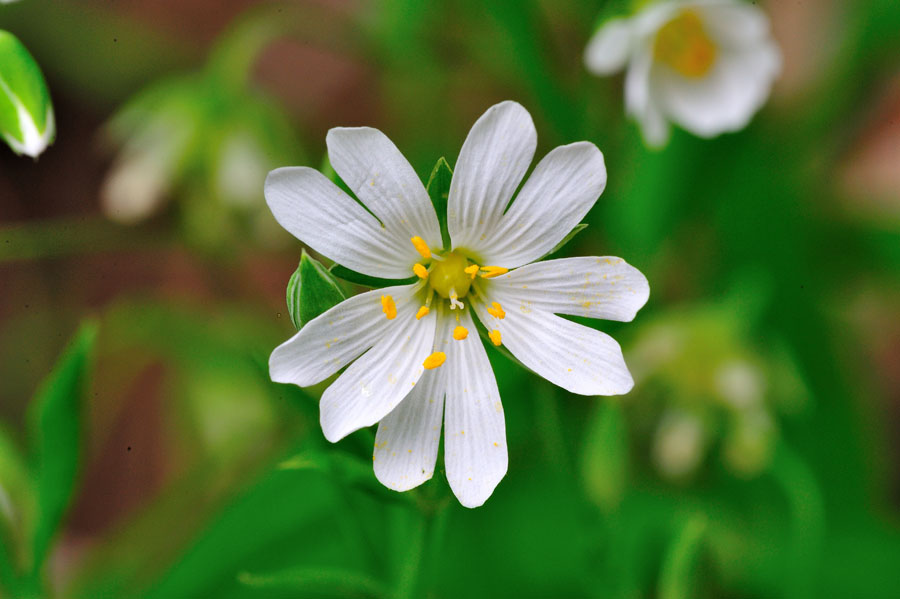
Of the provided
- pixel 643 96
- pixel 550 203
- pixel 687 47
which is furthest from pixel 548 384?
pixel 687 47

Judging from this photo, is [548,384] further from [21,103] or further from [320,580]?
[21,103]

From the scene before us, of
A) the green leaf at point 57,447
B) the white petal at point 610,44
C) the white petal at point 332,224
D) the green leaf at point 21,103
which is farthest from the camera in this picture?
the white petal at point 610,44

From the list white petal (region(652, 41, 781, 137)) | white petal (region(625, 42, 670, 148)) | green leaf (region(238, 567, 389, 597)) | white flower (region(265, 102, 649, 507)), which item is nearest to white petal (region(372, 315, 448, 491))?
white flower (region(265, 102, 649, 507))

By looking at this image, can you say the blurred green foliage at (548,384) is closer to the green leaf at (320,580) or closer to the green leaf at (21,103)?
the green leaf at (320,580)

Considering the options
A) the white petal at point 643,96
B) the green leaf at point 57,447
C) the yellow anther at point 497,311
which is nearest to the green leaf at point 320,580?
the green leaf at point 57,447

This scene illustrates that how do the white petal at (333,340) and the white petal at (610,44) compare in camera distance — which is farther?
the white petal at (610,44)

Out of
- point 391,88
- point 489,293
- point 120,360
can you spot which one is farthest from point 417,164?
point 489,293

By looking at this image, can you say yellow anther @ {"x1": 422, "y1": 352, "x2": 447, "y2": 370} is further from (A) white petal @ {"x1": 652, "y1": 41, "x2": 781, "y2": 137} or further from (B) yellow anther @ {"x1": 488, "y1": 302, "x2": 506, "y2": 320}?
(A) white petal @ {"x1": 652, "y1": 41, "x2": 781, "y2": 137}
